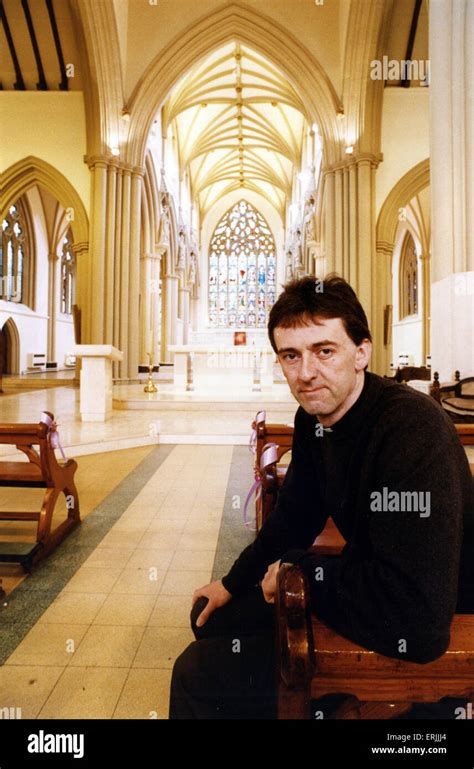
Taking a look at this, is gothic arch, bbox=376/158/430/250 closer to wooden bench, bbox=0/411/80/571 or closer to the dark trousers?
wooden bench, bbox=0/411/80/571

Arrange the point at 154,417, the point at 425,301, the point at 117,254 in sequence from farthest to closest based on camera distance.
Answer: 1. the point at 425,301
2. the point at 117,254
3. the point at 154,417

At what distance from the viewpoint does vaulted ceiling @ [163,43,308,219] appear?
17484 mm

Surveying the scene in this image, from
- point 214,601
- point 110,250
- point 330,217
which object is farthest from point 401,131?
point 214,601

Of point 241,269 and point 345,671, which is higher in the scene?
point 241,269

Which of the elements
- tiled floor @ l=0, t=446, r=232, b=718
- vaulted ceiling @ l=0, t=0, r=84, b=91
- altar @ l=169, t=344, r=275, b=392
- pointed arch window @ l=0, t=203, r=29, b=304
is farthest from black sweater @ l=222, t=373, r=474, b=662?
pointed arch window @ l=0, t=203, r=29, b=304

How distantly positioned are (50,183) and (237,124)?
1248cm

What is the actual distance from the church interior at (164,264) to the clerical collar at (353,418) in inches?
50.8

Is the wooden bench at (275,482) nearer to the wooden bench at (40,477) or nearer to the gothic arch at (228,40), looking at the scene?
the wooden bench at (40,477)

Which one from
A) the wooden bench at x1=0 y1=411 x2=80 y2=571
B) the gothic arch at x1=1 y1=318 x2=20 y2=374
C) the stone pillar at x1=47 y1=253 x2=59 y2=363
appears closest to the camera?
the wooden bench at x1=0 y1=411 x2=80 y2=571

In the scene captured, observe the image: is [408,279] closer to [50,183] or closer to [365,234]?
[365,234]

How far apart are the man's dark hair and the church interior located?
152cm

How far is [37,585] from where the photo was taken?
8.75ft

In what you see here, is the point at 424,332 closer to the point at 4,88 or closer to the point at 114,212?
the point at 114,212

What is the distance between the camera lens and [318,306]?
4.05ft
